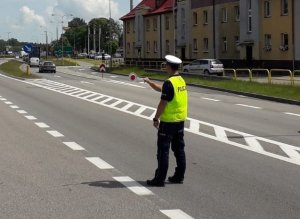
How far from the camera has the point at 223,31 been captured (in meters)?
60.6

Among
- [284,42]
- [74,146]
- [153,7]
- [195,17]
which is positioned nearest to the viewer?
[74,146]

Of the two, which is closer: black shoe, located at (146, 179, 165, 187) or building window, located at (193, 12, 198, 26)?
black shoe, located at (146, 179, 165, 187)

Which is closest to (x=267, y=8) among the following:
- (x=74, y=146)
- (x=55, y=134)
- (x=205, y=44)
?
(x=205, y=44)

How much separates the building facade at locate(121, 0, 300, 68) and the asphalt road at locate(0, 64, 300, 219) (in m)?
33.6

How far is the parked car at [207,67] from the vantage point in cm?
4784

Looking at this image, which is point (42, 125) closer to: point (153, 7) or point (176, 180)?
point (176, 180)

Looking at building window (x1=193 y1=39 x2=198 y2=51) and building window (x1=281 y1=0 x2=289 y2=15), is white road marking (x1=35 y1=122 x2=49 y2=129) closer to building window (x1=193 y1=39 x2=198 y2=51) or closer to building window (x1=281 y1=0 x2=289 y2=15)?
building window (x1=281 y1=0 x2=289 y2=15)

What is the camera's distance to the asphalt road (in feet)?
21.7

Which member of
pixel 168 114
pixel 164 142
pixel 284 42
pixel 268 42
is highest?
pixel 268 42

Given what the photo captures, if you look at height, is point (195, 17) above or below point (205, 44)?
above

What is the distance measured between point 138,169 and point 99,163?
833 millimetres

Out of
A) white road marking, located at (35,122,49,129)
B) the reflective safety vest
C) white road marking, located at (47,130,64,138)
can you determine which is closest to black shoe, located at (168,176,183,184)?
the reflective safety vest

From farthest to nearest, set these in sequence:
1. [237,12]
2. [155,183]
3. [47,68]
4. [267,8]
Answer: [47,68], [237,12], [267,8], [155,183]

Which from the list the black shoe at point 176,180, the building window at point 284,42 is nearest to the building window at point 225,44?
the building window at point 284,42
